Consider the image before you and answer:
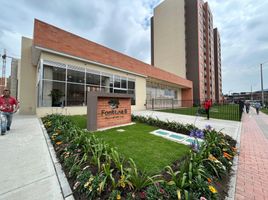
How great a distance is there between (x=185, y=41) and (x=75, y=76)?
111ft

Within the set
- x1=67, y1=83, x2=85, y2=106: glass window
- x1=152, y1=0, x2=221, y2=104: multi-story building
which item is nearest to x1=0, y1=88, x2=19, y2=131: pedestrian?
x1=67, y1=83, x2=85, y2=106: glass window

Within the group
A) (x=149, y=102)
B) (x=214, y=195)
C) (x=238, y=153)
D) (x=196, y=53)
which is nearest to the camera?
(x=214, y=195)

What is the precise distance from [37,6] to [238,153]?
14.7 meters

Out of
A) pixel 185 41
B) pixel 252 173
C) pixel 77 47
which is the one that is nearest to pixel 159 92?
pixel 77 47

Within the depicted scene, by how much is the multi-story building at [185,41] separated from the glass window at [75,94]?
29.3 meters

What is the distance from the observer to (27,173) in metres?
2.73

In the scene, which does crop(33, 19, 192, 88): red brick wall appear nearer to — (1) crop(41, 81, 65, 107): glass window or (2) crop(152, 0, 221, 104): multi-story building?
(1) crop(41, 81, 65, 107): glass window

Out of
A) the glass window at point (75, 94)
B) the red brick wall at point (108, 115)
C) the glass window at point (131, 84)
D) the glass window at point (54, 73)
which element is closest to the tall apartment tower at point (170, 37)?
the glass window at point (131, 84)

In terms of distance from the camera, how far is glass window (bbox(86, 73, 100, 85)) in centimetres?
1294

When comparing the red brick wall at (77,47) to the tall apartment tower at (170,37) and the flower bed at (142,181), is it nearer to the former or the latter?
the flower bed at (142,181)

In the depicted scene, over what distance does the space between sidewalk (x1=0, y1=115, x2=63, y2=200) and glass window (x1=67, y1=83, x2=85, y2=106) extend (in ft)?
24.5

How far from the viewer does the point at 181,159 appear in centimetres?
354

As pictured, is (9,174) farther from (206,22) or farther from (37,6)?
(206,22)

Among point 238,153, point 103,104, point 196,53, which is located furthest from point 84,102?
point 196,53
